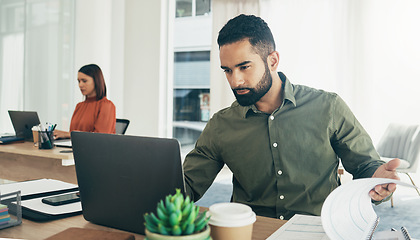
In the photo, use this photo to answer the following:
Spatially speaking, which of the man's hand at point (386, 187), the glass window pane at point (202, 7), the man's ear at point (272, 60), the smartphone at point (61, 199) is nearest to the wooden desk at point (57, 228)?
the smartphone at point (61, 199)

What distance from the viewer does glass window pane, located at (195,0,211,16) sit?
5406 millimetres

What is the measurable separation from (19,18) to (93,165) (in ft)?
13.6

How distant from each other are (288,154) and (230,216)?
665 millimetres

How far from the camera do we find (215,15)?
204 inches

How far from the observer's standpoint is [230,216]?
26.8 inches

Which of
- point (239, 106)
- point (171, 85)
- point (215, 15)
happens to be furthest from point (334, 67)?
point (239, 106)

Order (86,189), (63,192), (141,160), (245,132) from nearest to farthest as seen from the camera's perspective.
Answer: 1. (141,160)
2. (86,189)
3. (63,192)
4. (245,132)

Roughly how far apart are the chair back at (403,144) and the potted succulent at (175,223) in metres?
3.36

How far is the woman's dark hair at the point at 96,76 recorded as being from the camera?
3076mm

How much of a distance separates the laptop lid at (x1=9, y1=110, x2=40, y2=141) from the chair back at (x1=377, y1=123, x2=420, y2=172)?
10.1ft

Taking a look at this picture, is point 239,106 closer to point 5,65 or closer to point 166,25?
point 5,65

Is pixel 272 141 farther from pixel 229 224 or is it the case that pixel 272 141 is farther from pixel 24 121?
pixel 24 121

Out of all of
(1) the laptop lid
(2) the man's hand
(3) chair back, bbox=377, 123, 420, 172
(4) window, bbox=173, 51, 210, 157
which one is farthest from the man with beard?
(4) window, bbox=173, 51, 210, 157

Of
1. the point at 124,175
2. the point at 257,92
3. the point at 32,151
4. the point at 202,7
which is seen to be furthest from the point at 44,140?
Answer: the point at 202,7
